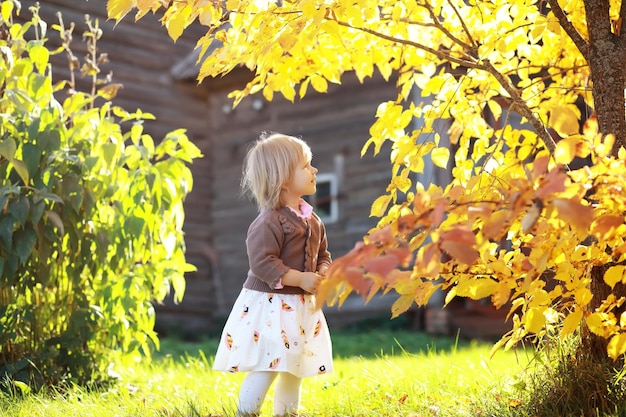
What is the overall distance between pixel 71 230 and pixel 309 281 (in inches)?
47.6

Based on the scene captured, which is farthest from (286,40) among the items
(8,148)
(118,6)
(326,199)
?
(326,199)

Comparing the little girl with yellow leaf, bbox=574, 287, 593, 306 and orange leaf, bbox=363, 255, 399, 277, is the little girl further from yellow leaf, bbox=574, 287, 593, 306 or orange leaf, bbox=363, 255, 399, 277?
orange leaf, bbox=363, 255, 399, 277

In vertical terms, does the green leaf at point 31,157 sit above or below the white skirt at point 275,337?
above

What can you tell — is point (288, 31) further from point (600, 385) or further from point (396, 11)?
point (600, 385)

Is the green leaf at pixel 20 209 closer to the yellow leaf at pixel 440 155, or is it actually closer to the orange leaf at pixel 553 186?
the yellow leaf at pixel 440 155

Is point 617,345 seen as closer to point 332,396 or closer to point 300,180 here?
point 300,180

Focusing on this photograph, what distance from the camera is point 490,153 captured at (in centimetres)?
287

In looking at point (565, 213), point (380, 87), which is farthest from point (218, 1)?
point (380, 87)

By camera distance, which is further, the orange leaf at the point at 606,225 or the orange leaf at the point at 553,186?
the orange leaf at the point at 606,225

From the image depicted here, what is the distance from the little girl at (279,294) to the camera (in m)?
2.77

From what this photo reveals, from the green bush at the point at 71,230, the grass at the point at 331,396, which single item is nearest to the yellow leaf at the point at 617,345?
the grass at the point at 331,396

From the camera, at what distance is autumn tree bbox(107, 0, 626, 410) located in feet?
5.08

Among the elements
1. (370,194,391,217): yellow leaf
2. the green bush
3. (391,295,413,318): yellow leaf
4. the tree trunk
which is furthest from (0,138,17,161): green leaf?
the tree trunk

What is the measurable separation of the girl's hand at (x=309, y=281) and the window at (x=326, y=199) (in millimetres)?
6197
